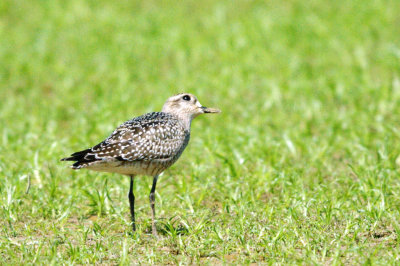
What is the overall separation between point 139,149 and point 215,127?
12.8 ft

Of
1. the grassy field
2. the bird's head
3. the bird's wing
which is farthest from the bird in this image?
the grassy field

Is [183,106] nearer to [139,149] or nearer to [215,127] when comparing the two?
[139,149]

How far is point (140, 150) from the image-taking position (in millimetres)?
7008

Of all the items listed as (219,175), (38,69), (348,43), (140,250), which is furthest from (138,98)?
(140,250)

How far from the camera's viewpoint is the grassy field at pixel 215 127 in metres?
6.58

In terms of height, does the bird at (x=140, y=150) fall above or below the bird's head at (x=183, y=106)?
below

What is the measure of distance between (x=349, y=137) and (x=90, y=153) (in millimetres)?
4681

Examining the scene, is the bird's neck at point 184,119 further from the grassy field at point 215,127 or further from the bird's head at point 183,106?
the grassy field at point 215,127

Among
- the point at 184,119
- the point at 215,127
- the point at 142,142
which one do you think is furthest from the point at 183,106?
the point at 215,127

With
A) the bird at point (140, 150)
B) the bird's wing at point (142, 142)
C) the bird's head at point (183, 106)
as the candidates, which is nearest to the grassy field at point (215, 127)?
the bird at point (140, 150)

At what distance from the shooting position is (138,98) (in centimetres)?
1215

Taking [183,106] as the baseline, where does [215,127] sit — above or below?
below

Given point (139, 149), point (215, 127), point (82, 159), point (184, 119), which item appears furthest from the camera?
point (215, 127)

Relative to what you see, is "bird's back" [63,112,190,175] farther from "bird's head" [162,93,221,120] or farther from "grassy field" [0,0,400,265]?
"grassy field" [0,0,400,265]
